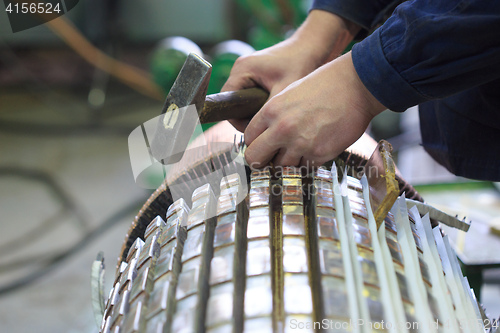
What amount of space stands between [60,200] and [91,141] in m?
0.52

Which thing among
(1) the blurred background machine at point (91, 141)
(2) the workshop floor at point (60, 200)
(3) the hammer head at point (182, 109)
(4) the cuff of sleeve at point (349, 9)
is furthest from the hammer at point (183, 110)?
(2) the workshop floor at point (60, 200)

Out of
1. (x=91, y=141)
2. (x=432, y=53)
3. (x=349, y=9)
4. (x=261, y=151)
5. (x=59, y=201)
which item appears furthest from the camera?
(x=91, y=141)

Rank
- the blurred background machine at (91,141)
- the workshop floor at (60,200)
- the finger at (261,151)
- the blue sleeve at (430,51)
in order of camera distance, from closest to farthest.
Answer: the blue sleeve at (430,51), the finger at (261,151), the blurred background machine at (91,141), the workshop floor at (60,200)

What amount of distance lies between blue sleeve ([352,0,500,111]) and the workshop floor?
913 mm

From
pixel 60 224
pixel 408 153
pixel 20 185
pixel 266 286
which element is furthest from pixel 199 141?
pixel 408 153

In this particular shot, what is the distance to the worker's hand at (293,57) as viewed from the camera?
687mm

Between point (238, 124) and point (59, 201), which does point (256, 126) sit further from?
point (59, 201)

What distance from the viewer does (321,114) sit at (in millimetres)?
502

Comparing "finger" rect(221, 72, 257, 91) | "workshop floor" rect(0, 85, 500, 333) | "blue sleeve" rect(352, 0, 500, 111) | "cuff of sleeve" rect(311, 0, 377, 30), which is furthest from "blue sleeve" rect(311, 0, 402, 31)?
"workshop floor" rect(0, 85, 500, 333)

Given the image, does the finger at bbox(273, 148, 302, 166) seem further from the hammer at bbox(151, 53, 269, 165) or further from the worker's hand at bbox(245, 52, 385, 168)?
the hammer at bbox(151, 53, 269, 165)

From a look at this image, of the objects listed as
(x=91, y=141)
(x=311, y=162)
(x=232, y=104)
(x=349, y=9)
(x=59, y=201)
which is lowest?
(x=311, y=162)

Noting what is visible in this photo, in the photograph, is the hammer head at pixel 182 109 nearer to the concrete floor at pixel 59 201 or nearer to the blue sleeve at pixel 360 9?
the blue sleeve at pixel 360 9

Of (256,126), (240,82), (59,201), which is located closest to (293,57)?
(240,82)

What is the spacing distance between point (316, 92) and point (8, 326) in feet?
4.11
